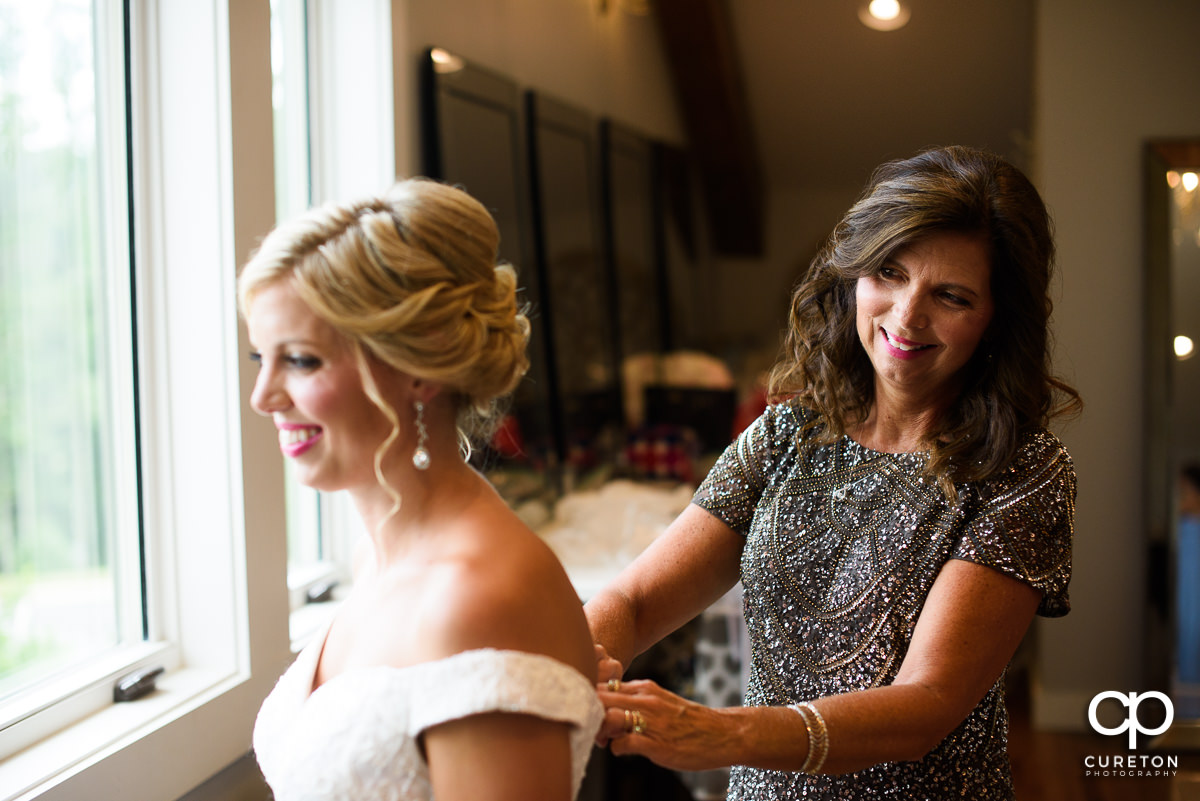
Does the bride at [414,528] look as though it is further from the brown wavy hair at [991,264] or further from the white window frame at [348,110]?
the white window frame at [348,110]

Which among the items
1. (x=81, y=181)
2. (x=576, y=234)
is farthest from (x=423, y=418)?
(x=576, y=234)

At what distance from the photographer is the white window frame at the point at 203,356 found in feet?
5.86

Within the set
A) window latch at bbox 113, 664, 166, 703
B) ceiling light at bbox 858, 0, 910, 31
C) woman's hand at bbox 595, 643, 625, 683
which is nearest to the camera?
woman's hand at bbox 595, 643, 625, 683

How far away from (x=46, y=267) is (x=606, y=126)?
296cm

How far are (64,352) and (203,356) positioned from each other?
0.22 metres

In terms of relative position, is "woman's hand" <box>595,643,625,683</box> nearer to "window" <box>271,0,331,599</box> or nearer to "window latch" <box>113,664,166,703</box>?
"window latch" <box>113,664,166,703</box>

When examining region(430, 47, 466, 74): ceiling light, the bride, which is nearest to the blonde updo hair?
the bride

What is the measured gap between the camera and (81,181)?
1717 millimetres

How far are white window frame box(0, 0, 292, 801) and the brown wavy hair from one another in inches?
43.2

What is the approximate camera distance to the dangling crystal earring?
1.00 meters

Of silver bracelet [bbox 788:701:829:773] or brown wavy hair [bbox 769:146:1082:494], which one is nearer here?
silver bracelet [bbox 788:701:829:773]

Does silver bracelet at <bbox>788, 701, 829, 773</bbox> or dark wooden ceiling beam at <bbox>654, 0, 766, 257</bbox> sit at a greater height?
dark wooden ceiling beam at <bbox>654, 0, 766, 257</bbox>

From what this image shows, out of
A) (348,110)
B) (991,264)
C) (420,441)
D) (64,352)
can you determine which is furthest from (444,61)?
(420,441)

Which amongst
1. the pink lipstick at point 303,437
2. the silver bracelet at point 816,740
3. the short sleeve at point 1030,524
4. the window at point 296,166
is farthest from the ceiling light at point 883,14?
the pink lipstick at point 303,437
